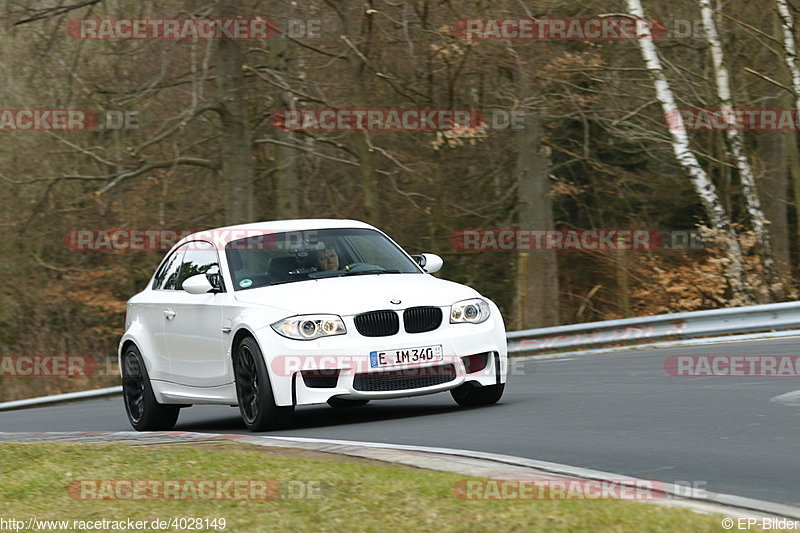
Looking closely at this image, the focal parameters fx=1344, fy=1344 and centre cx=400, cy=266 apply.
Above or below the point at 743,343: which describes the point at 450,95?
above

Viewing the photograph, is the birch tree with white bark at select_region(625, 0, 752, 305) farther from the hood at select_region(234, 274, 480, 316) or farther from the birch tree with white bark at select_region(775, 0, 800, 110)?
the hood at select_region(234, 274, 480, 316)

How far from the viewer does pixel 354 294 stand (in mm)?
10773

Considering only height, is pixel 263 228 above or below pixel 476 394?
above

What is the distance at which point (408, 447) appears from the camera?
9.15 m

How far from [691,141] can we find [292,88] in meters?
8.03

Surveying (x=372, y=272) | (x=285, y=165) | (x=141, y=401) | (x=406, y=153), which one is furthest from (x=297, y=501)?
(x=406, y=153)

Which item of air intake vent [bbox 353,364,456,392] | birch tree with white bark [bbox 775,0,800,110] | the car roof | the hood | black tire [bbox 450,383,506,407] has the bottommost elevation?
black tire [bbox 450,383,506,407]

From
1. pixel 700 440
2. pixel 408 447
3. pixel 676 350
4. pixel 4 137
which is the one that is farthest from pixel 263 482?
pixel 4 137

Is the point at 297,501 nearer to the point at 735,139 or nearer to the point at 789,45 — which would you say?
the point at 789,45

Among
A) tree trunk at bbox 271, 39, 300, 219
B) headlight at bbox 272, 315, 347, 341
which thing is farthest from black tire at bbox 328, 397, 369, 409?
tree trunk at bbox 271, 39, 300, 219

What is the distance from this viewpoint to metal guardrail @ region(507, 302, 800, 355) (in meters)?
17.2

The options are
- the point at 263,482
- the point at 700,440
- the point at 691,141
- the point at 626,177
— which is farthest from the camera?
the point at 626,177

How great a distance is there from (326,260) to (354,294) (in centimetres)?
92

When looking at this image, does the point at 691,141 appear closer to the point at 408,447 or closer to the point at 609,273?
the point at 609,273
